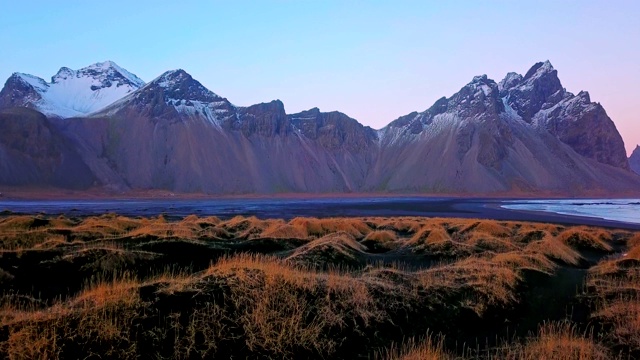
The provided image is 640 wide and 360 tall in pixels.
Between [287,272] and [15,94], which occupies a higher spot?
[15,94]

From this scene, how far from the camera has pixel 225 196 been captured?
131875mm

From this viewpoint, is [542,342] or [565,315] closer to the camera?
[542,342]

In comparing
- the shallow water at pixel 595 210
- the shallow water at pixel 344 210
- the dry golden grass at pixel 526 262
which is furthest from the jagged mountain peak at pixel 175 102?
the dry golden grass at pixel 526 262

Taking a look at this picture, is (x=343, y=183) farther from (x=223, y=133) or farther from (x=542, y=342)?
(x=542, y=342)

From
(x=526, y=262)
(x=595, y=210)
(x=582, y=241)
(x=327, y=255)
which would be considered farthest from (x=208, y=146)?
(x=526, y=262)

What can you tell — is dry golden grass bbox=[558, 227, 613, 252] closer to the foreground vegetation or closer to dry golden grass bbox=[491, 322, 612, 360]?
the foreground vegetation

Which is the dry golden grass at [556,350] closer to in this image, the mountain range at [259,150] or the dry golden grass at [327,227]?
the dry golden grass at [327,227]

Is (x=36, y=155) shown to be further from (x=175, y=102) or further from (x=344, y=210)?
(x=344, y=210)

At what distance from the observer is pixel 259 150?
163500 millimetres

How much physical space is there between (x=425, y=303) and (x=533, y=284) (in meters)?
5.48

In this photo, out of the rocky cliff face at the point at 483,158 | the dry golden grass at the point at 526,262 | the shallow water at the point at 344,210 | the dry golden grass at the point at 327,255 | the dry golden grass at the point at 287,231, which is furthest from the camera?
the rocky cliff face at the point at 483,158

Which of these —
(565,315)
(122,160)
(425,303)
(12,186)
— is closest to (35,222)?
(425,303)

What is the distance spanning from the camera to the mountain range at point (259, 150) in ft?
420

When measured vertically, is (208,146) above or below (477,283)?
above
